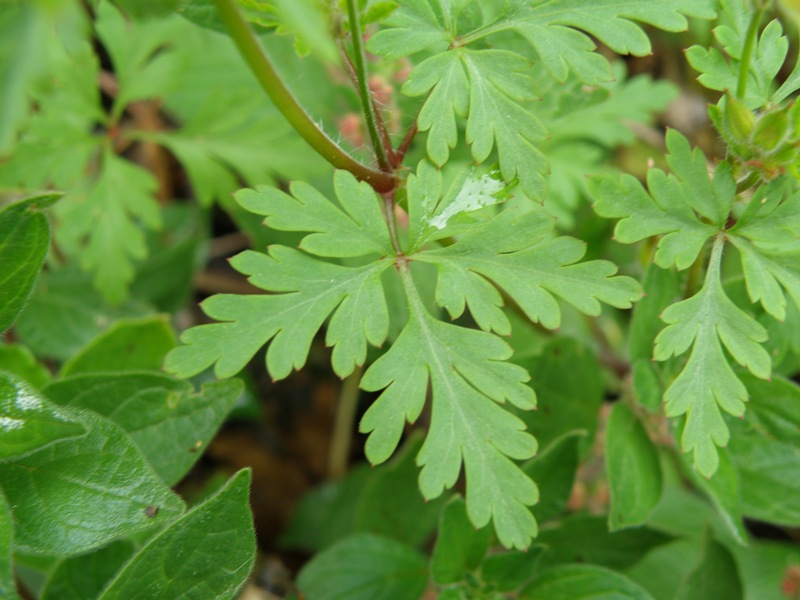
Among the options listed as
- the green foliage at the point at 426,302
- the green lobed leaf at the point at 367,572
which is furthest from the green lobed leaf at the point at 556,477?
the green lobed leaf at the point at 367,572

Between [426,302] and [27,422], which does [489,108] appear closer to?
[426,302]

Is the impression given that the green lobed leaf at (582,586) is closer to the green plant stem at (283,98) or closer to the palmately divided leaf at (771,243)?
the palmately divided leaf at (771,243)

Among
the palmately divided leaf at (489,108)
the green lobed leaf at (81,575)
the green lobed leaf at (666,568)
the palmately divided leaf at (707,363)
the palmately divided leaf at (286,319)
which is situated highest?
the palmately divided leaf at (489,108)

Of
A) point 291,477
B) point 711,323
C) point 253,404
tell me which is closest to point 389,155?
point 711,323

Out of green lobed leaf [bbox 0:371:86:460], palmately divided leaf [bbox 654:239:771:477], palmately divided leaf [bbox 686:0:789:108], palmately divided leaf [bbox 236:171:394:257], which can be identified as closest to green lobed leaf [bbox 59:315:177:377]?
green lobed leaf [bbox 0:371:86:460]

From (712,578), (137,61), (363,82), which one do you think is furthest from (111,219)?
(712,578)

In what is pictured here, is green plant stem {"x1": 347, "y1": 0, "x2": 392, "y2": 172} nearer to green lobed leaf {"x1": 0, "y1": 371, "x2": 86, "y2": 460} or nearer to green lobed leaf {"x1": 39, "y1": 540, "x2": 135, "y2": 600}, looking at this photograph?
green lobed leaf {"x1": 0, "y1": 371, "x2": 86, "y2": 460}
